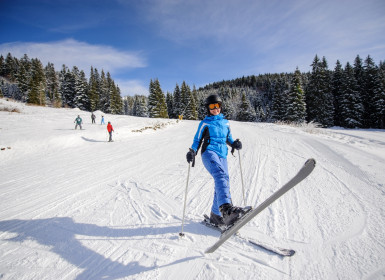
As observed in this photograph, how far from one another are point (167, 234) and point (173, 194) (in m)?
1.67

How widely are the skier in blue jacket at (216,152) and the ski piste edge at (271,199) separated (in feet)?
1.11

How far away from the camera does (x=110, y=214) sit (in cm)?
389

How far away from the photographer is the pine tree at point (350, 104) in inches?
1218

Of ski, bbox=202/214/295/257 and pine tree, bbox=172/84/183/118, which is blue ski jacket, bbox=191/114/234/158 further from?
pine tree, bbox=172/84/183/118

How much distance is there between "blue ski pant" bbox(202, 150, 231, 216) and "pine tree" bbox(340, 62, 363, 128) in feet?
126

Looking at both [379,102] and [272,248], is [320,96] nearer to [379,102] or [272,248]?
[379,102]

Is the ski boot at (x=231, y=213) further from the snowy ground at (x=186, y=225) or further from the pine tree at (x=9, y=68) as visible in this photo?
the pine tree at (x=9, y=68)

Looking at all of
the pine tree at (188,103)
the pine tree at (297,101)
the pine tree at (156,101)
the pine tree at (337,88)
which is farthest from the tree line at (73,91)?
the pine tree at (337,88)

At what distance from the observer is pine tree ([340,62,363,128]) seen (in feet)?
102

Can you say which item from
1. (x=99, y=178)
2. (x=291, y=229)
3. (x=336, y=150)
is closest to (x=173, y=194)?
(x=291, y=229)

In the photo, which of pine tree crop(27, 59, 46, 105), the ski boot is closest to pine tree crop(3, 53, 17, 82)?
pine tree crop(27, 59, 46, 105)

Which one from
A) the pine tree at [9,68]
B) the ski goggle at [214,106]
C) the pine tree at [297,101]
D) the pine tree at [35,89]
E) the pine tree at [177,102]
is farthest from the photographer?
the pine tree at [9,68]

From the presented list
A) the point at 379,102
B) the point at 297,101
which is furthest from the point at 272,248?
the point at 379,102

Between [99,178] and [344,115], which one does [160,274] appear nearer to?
[99,178]
